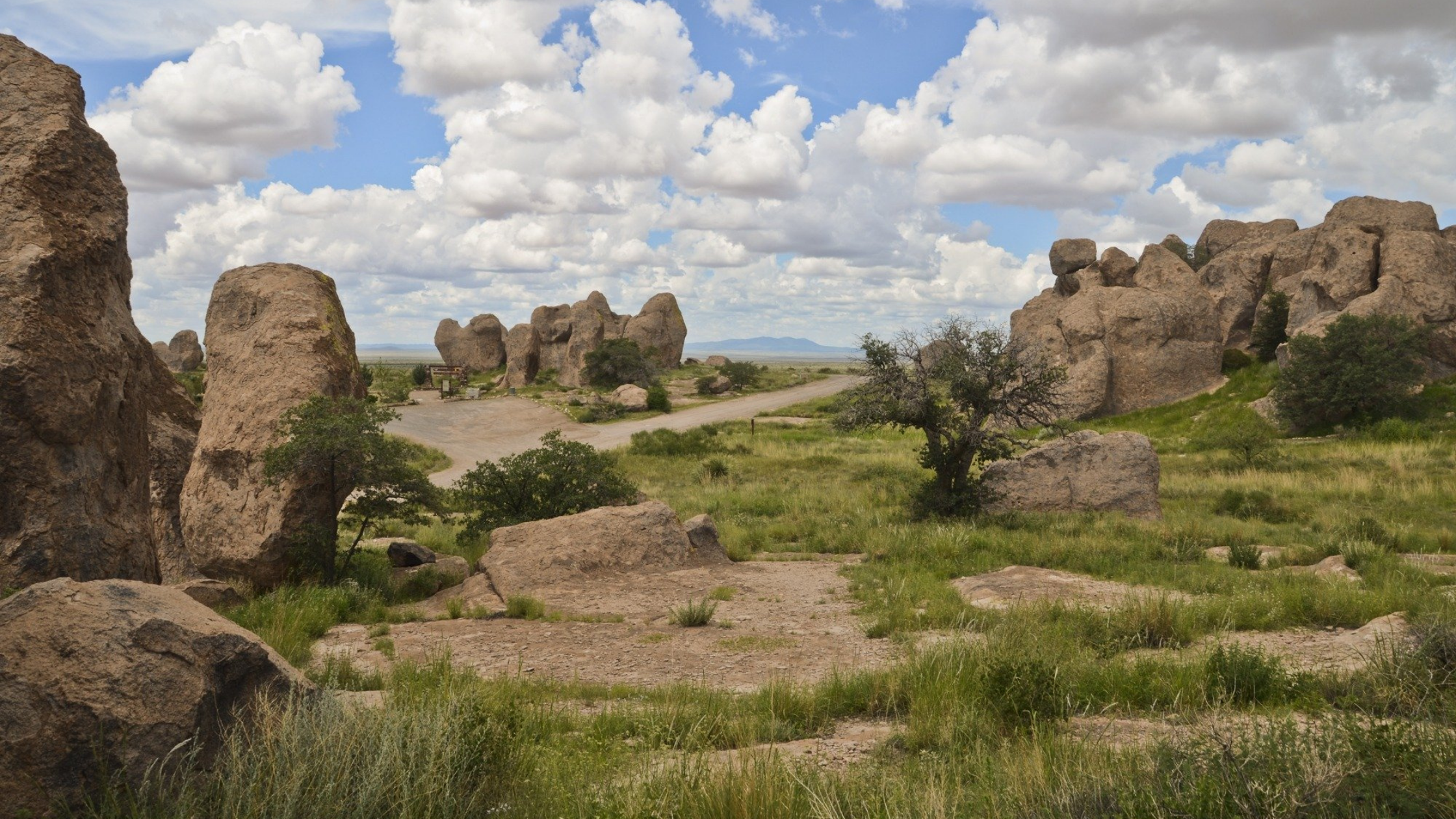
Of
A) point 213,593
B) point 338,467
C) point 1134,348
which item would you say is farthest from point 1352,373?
point 213,593

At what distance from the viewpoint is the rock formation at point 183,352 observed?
79.2 metres

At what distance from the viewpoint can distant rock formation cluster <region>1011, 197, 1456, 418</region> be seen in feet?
106

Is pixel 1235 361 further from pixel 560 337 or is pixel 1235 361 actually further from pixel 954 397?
pixel 560 337

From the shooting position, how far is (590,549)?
44.1 feet

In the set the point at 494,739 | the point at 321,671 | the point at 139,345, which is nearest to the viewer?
the point at 494,739

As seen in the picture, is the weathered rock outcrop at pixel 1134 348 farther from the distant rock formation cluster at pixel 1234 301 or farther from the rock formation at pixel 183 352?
the rock formation at pixel 183 352

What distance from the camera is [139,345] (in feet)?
27.9

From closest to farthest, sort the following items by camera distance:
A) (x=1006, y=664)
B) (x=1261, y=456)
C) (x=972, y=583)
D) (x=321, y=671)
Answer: (x=1006, y=664) → (x=321, y=671) → (x=972, y=583) → (x=1261, y=456)

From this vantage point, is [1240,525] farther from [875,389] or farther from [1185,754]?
[1185,754]

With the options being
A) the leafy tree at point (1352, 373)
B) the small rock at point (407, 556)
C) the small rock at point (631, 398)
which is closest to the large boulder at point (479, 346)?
the small rock at point (631, 398)

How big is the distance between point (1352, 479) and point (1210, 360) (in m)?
17.8

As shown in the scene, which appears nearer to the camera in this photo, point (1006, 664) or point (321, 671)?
point (1006, 664)

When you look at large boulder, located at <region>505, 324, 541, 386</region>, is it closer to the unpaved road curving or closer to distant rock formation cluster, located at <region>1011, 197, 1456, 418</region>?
the unpaved road curving

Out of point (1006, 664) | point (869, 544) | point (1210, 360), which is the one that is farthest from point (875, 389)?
point (1210, 360)
